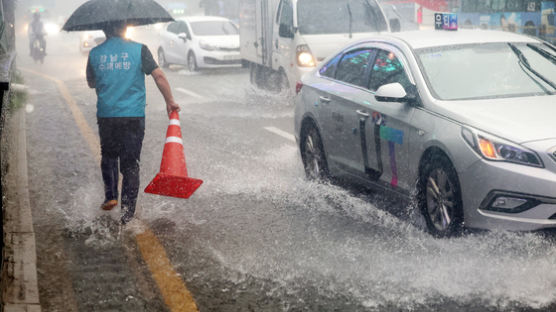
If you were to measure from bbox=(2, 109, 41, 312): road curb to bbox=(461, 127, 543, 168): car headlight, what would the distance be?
285 centimetres

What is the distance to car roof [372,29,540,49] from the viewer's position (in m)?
6.86

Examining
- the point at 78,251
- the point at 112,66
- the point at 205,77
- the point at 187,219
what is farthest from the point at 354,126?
the point at 205,77

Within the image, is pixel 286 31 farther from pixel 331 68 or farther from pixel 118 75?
pixel 118 75

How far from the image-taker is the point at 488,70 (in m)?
6.57

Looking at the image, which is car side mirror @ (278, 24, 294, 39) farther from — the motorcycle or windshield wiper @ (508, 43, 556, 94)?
the motorcycle

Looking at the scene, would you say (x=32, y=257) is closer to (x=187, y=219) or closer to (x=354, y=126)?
(x=187, y=219)

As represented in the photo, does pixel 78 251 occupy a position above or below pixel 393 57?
below

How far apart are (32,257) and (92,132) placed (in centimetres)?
→ 670

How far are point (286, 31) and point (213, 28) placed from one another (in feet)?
31.2

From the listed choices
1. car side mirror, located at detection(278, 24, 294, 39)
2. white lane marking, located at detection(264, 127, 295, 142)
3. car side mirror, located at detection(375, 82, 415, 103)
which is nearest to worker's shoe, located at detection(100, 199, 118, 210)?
car side mirror, located at detection(375, 82, 415, 103)

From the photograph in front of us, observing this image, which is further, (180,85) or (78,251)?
(180,85)

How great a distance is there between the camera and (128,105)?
6.80 m

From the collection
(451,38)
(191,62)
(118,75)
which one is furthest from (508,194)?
(191,62)

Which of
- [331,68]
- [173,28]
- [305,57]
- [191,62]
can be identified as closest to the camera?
[331,68]
